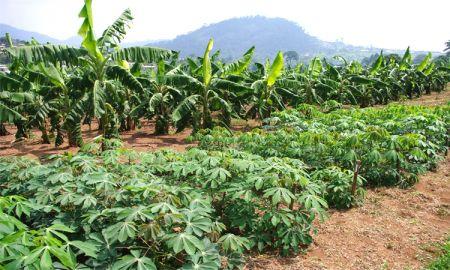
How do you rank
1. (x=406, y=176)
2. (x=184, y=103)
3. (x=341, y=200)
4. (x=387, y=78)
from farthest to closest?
(x=387, y=78) < (x=184, y=103) < (x=406, y=176) < (x=341, y=200)

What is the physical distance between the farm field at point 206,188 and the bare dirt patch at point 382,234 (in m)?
0.03

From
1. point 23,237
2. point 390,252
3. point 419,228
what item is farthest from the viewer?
point 419,228

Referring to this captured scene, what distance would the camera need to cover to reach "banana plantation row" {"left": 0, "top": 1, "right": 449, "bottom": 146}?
9.40 meters

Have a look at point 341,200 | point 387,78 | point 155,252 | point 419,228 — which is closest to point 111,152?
point 155,252

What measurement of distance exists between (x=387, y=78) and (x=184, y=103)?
14.0 m

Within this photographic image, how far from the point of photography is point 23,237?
281cm

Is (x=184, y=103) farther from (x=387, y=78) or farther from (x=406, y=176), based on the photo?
(x=387, y=78)

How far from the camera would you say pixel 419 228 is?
5727mm

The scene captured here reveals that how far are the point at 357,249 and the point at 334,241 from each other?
0.34 metres

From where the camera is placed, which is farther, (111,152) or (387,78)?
(387,78)

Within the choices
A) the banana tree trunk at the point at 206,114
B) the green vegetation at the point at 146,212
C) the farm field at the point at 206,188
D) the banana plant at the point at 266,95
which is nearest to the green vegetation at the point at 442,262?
the farm field at the point at 206,188

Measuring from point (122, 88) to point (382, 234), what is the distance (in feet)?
34.5

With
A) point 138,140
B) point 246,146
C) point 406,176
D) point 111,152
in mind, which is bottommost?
point 138,140

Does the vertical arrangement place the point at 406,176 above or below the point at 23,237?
below
